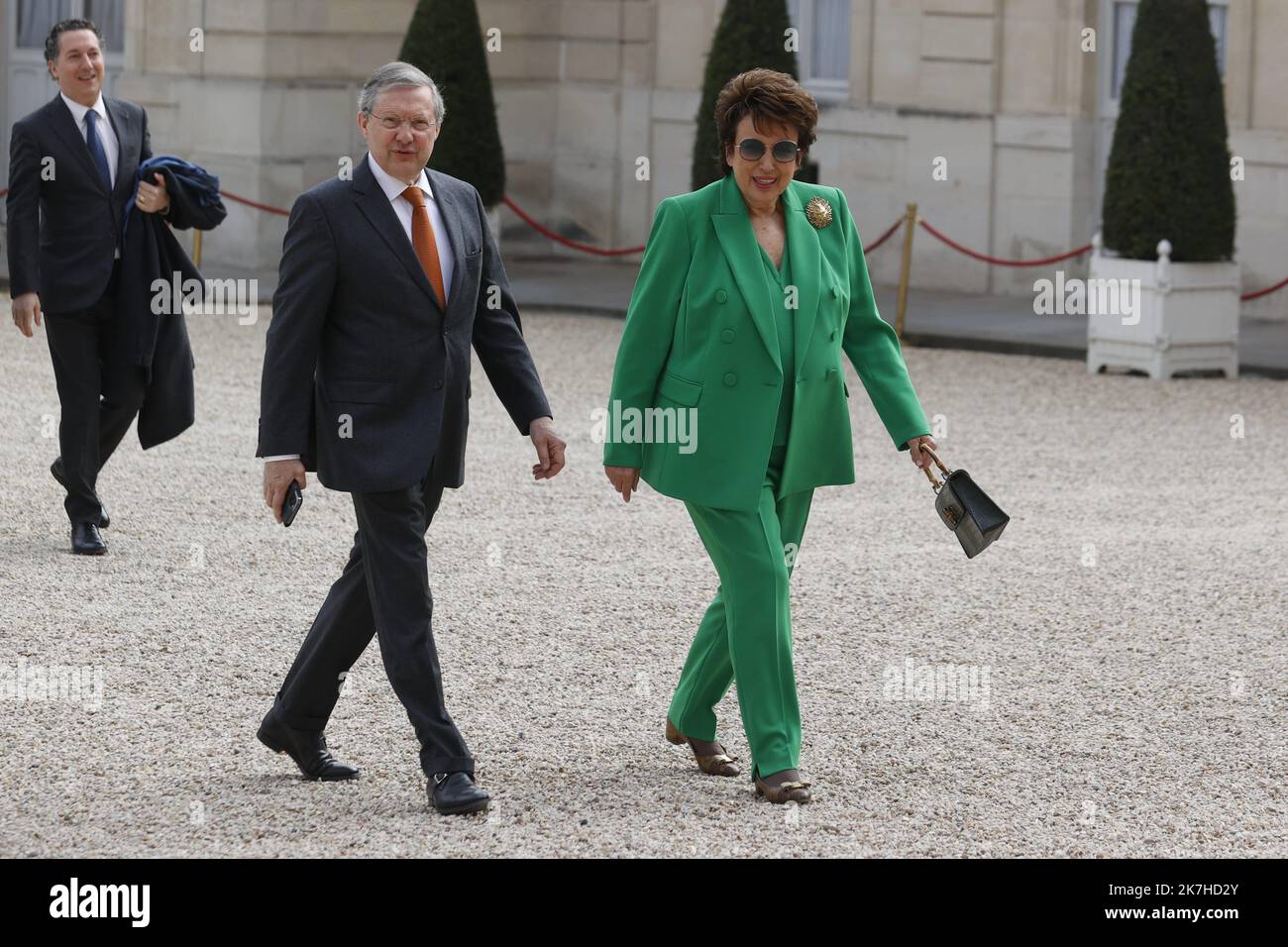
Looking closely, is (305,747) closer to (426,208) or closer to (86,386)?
(426,208)

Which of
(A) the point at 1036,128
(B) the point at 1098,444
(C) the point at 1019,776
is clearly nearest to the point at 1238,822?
(C) the point at 1019,776

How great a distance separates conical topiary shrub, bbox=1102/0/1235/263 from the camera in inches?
526

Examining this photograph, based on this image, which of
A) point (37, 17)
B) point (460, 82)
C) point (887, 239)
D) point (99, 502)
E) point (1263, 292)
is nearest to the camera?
point (99, 502)

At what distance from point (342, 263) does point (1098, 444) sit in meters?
6.61

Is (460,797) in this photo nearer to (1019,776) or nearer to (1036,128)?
(1019,776)

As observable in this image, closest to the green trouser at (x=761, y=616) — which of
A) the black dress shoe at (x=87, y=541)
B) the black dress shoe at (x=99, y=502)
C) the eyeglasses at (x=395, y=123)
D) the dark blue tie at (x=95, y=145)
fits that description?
the eyeglasses at (x=395, y=123)

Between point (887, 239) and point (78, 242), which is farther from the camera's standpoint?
point (887, 239)

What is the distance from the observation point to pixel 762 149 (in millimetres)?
5203

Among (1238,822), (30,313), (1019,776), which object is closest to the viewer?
(1238,822)

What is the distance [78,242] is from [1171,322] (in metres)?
7.29

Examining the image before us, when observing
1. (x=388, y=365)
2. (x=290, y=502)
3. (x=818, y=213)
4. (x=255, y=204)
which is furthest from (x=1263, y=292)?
(x=290, y=502)

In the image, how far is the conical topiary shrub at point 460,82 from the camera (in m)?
17.3

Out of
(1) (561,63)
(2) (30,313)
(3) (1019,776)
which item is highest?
(1) (561,63)
